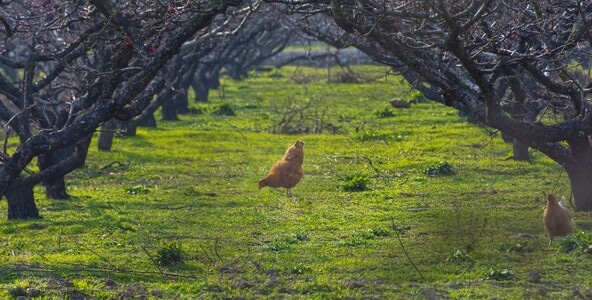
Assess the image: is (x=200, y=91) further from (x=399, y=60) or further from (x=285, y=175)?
(x=399, y=60)

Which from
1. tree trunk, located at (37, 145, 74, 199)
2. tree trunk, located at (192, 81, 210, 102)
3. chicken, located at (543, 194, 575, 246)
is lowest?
tree trunk, located at (192, 81, 210, 102)

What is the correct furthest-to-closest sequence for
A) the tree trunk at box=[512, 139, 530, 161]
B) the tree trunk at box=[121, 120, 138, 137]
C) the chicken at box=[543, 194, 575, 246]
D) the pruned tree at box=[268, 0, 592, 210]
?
the tree trunk at box=[121, 120, 138, 137] → the tree trunk at box=[512, 139, 530, 161] → the chicken at box=[543, 194, 575, 246] → the pruned tree at box=[268, 0, 592, 210]

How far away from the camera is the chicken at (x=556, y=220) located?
11461mm

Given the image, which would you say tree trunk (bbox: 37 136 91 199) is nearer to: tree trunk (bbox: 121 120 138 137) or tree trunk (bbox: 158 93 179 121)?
tree trunk (bbox: 121 120 138 137)

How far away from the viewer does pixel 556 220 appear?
1148 cm

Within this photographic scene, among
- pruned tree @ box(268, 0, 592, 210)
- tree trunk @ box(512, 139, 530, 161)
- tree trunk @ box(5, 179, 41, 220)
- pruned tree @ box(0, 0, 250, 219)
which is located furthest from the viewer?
tree trunk @ box(512, 139, 530, 161)

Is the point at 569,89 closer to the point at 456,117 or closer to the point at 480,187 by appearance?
the point at 480,187

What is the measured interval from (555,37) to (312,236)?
398 centimetres

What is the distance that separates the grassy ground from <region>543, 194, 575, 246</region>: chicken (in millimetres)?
208

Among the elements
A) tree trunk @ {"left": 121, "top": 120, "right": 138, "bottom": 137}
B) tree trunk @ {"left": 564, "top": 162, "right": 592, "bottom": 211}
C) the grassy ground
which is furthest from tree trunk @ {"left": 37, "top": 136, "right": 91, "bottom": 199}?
tree trunk @ {"left": 121, "top": 120, "right": 138, "bottom": 137}

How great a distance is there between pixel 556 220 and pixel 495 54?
71.8 inches

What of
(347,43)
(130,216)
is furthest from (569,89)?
(130,216)

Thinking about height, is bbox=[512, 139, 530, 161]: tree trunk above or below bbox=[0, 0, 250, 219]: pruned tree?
below

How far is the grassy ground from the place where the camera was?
10.2 m
